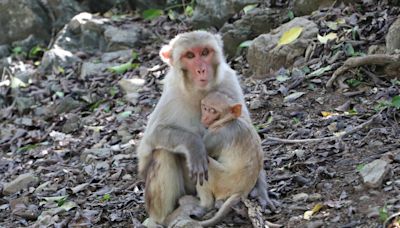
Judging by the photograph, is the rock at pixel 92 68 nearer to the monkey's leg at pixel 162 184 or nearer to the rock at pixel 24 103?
the rock at pixel 24 103

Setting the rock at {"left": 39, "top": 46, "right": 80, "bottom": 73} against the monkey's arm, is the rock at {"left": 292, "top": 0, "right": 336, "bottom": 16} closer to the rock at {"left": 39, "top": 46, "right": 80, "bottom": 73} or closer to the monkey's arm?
the rock at {"left": 39, "top": 46, "right": 80, "bottom": 73}

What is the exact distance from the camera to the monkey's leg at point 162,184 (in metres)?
5.43

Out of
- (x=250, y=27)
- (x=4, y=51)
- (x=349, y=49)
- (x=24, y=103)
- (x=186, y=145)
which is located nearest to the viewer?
(x=186, y=145)

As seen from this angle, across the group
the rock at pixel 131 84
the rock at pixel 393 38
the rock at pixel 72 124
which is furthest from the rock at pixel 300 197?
the rock at pixel 131 84

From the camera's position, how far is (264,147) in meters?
6.81

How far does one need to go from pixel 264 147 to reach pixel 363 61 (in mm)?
1511

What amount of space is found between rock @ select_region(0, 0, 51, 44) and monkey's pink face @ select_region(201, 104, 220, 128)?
29.0 ft

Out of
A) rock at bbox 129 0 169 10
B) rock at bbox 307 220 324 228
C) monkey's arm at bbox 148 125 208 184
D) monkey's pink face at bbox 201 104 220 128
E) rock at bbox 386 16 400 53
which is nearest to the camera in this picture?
rock at bbox 307 220 324 228

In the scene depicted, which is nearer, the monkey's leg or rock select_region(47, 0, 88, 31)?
the monkey's leg

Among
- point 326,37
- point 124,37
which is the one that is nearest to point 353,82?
A: point 326,37

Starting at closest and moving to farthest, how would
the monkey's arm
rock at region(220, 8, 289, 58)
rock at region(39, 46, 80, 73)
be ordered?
1. the monkey's arm
2. rock at region(220, 8, 289, 58)
3. rock at region(39, 46, 80, 73)

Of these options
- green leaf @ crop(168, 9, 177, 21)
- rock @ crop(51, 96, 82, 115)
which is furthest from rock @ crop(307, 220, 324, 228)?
green leaf @ crop(168, 9, 177, 21)

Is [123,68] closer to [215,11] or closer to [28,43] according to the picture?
[215,11]

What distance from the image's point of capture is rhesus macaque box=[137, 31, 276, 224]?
5.40 m
